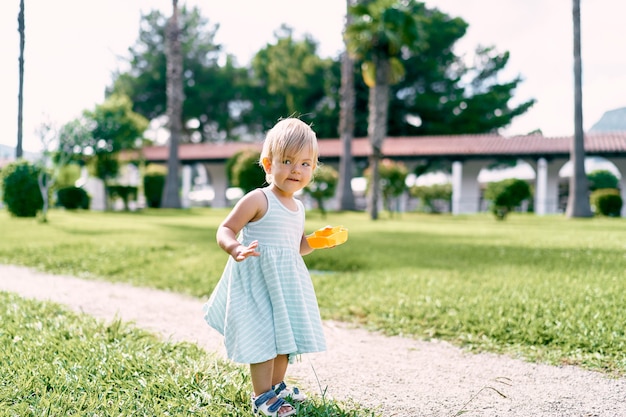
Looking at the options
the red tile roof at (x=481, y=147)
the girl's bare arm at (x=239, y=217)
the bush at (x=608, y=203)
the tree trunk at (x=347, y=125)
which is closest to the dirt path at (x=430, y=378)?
the girl's bare arm at (x=239, y=217)

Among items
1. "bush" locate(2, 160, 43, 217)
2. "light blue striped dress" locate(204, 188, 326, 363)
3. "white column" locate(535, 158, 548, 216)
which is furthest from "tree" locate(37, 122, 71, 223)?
"white column" locate(535, 158, 548, 216)

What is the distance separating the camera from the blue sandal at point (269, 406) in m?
2.39

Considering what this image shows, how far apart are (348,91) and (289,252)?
67.3 feet

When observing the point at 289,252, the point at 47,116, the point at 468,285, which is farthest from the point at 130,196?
the point at 289,252

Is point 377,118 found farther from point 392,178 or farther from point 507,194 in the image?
point 507,194

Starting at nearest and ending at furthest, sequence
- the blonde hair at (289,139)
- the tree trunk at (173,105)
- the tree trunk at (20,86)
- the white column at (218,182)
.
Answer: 1. the blonde hair at (289,139)
2. the tree trunk at (20,86)
3. the tree trunk at (173,105)
4. the white column at (218,182)

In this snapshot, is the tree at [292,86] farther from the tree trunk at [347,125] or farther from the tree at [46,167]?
the tree at [46,167]

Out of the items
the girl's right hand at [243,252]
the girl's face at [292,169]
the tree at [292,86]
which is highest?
the tree at [292,86]

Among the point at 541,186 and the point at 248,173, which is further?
the point at 541,186

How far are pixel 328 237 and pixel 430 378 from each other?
3.60ft

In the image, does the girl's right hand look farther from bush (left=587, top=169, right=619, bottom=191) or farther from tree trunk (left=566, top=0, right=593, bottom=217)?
bush (left=587, top=169, right=619, bottom=191)

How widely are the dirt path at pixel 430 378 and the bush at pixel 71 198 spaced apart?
73.2ft

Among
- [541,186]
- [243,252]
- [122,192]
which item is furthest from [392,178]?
[243,252]

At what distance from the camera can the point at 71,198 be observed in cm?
2527
